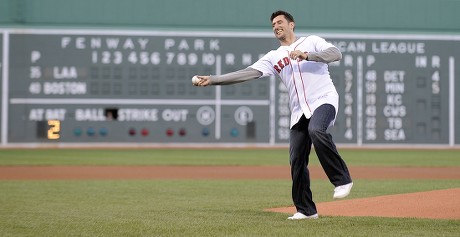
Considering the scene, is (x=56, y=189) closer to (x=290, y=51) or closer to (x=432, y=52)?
(x=290, y=51)

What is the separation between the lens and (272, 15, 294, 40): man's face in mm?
6477

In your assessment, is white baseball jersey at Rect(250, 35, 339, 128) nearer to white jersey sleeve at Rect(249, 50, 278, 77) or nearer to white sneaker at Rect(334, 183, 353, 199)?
white jersey sleeve at Rect(249, 50, 278, 77)

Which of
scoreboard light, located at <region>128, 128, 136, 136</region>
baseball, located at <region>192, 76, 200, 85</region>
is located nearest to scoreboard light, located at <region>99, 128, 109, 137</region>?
scoreboard light, located at <region>128, 128, 136, 136</region>

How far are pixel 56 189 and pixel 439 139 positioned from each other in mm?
16867

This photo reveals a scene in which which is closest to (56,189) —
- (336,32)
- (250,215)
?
(250,215)

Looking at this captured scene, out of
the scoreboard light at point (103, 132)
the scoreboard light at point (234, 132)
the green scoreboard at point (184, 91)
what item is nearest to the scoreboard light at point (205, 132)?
the green scoreboard at point (184, 91)

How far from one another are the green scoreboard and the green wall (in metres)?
0.47

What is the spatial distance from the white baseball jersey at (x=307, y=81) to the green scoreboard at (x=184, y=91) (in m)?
18.2

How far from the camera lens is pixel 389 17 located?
26.6 m

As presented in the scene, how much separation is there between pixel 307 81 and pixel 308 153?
548 mm

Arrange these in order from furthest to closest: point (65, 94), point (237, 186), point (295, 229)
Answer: point (65, 94), point (237, 186), point (295, 229)

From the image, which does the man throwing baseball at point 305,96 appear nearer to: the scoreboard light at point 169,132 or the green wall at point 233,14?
the scoreboard light at point 169,132

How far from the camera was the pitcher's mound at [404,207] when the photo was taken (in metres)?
6.87

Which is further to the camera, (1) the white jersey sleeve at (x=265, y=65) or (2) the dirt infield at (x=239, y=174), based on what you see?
(2) the dirt infield at (x=239, y=174)
